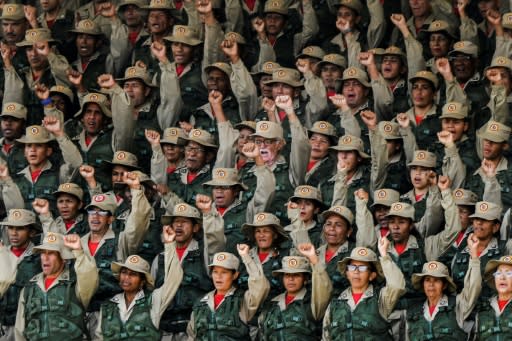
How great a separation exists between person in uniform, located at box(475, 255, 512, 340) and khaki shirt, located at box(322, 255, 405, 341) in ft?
2.74

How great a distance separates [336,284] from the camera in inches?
963

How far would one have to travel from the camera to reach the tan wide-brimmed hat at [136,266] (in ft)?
79.9

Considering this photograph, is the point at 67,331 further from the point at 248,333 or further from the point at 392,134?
the point at 392,134

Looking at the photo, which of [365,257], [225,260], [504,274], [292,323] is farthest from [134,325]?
[504,274]

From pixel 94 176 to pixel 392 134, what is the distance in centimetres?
337

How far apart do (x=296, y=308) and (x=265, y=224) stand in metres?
1.02

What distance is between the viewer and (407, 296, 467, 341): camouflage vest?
23.6 meters

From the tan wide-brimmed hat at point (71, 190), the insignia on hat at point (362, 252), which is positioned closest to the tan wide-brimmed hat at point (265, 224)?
the insignia on hat at point (362, 252)

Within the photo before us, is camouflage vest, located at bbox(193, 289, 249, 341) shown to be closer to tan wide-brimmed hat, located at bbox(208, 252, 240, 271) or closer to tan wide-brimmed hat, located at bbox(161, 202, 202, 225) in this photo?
tan wide-brimmed hat, located at bbox(208, 252, 240, 271)

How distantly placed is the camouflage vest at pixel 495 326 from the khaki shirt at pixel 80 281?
159 inches

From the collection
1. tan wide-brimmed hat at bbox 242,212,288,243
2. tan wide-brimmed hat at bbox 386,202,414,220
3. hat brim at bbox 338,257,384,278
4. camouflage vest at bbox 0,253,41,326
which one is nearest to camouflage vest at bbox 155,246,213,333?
tan wide-brimmed hat at bbox 242,212,288,243

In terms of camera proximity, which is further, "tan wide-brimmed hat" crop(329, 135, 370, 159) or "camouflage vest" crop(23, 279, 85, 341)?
"tan wide-brimmed hat" crop(329, 135, 370, 159)

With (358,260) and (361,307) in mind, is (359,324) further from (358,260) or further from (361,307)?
(358,260)

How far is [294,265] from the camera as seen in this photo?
2408cm
